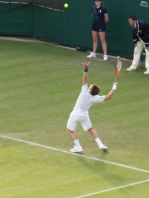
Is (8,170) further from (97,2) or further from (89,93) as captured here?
(97,2)

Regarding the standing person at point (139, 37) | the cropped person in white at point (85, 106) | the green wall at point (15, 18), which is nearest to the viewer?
the cropped person in white at point (85, 106)

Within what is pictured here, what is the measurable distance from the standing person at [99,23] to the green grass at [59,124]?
2.13 feet

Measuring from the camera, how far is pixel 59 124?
66.6 feet

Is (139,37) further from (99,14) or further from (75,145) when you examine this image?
(75,145)

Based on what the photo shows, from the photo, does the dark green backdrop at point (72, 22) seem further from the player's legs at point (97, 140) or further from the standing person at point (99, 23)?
the player's legs at point (97, 140)

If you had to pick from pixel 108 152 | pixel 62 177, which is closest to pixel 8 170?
pixel 62 177

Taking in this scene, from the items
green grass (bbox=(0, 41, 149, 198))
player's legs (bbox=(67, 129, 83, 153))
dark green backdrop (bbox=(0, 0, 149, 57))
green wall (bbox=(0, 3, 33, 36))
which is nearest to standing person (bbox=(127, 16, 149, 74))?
green grass (bbox=(0, 41, 149, 198))

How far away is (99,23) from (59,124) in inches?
300

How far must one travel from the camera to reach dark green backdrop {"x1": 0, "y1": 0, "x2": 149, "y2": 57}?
27156 mm

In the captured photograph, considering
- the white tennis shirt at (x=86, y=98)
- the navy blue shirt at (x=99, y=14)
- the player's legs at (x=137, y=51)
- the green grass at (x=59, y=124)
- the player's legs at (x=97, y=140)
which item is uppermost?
the navy blue shirt at (x=99, y=14)

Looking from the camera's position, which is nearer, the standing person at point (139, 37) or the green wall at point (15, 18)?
the standing person at point (139, 37)

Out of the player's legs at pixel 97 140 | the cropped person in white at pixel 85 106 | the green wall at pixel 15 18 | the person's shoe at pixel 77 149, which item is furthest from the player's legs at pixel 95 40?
the person's shoe at pixel 77 149

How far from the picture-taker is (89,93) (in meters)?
17.4

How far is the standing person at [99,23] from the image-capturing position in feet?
87.9
